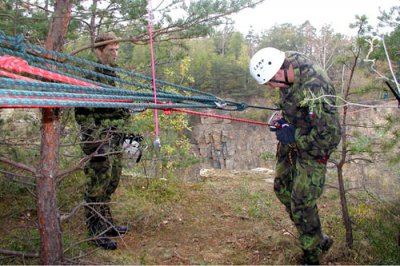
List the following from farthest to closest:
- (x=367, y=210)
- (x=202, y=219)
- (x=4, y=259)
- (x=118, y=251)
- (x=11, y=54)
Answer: (x=202, y=219), (x=367, y=210), (x=118, y=251), (x=4, y=259), (x=11, y=54)

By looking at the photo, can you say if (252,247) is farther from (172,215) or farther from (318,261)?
(172,215)

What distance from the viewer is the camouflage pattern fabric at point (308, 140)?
3234mm

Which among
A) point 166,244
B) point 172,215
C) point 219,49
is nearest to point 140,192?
point 172,215

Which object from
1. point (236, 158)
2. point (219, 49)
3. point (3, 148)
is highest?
point (219, 49)

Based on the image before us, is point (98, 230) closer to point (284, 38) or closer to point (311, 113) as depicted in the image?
point (311, 113)

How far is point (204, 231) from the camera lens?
4676 mm

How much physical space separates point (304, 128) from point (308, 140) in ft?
0.43

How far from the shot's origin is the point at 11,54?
8.57 ft

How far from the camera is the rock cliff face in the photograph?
41906 mm

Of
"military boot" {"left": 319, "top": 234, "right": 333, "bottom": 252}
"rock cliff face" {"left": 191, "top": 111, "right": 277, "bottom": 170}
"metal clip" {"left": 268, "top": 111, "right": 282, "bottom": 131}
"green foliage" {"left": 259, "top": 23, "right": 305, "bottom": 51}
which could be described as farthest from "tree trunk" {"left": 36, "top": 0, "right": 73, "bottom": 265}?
"green foliage" {"left": 259, "top": 23, "right": 305, "bottom": 51}

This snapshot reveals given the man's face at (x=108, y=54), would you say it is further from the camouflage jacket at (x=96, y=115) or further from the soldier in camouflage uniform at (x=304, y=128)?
the soldier in camouflage uniform at (x=304, y=128)

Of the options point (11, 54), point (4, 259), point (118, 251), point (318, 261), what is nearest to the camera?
point (11, 54)

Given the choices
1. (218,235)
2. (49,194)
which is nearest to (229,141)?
(218,235)

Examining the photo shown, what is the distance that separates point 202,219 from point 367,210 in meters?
2.05
